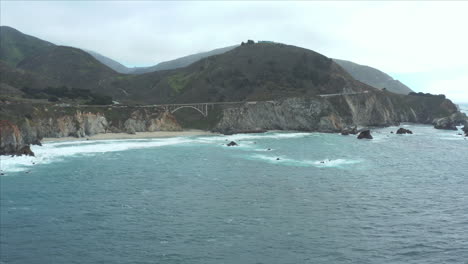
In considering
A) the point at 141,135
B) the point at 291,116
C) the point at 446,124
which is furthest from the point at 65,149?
the point at 446,124

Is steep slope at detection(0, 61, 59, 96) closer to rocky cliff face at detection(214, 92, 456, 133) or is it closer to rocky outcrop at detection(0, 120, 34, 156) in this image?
rocky outcrop at detection(0, 120, 34, 156)

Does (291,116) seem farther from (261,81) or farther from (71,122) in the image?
(71,122)

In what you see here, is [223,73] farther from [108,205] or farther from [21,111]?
[108,205]

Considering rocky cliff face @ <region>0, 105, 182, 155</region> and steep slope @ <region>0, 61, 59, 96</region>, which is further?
steep slope @ <region>0, 61, 59, 96</region>

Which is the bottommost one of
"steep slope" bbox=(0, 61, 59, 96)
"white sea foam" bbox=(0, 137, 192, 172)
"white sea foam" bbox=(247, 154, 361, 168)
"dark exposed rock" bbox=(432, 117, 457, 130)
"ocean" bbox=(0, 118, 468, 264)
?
"ocean" bbox=(0, 118, 468, 264)

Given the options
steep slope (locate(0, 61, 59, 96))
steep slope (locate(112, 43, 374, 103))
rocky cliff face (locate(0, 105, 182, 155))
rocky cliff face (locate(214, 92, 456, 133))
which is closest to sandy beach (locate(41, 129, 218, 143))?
rocky cliff face (locate(0, 105, 182, 155))
